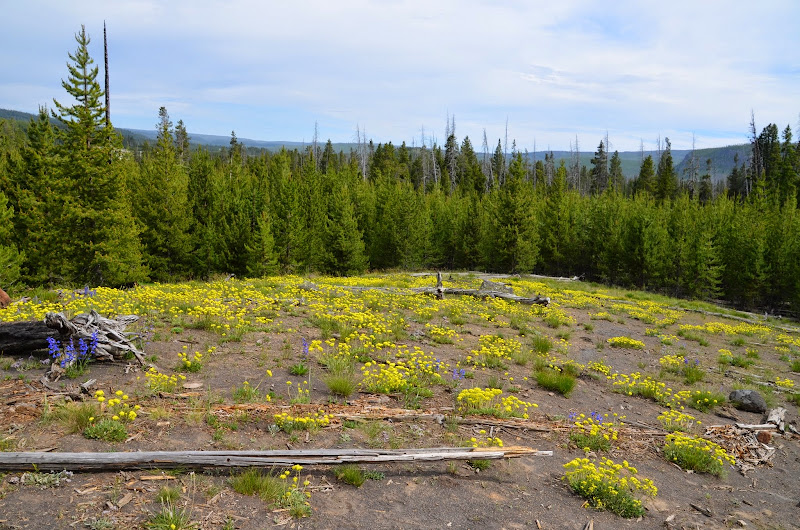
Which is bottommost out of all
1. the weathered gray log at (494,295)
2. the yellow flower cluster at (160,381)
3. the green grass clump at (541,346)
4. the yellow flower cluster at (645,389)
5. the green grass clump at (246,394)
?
the yellow flower cluster at (645,389)

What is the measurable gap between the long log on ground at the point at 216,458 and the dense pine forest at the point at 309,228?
2105 cm

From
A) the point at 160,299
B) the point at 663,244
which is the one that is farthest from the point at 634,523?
the point at 663,244

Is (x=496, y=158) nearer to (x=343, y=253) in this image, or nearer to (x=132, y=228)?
(x=343, y=253)

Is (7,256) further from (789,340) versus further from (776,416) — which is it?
(789,340)

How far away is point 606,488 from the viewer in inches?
201

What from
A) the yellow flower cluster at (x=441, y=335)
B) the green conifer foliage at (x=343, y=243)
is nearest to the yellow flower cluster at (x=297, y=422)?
the yellow flower cluster at (x=441, y=335)

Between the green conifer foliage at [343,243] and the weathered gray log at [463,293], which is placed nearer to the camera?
the weathered gray log at [463,293]

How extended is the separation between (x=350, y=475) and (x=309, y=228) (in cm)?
3351

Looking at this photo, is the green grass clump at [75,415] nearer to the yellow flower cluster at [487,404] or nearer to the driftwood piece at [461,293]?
the yellow flower cluster at [487,404]

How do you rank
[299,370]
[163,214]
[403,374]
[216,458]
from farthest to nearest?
[163,214]
[299,370]
[403,374]
[216,458]

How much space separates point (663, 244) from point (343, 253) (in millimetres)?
27390

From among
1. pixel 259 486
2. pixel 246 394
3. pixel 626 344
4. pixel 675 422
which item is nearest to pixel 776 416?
pixel 675 422

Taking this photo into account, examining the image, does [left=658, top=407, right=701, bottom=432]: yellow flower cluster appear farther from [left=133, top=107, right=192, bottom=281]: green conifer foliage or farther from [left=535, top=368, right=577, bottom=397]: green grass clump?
[left=133, top=107, right=192, bottom=281]: green conifer foliage

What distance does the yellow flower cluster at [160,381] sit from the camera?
20.9 feet
